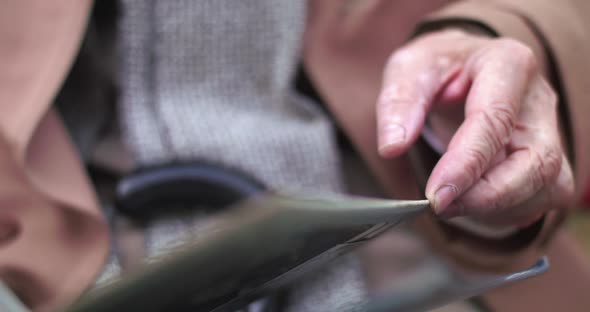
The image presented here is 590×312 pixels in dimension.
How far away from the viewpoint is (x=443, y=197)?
13.9 inches

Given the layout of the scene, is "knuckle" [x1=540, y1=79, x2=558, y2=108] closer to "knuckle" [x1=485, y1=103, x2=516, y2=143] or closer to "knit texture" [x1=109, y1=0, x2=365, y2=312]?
"knuckle" [x1=485, y1=103, x2=516, y2=143]

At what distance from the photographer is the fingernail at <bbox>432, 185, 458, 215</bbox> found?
35 centimetres

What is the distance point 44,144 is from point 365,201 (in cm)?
40

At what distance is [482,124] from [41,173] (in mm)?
404

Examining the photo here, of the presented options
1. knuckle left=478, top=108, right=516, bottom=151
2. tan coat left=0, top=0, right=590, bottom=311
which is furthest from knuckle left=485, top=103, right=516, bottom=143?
tan coat left=0, top=0, right=590, bottom=311

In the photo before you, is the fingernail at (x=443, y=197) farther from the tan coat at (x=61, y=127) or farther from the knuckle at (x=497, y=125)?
the tan coat at (x=61, y=127)

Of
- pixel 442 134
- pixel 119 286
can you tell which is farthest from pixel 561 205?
pixel 119 286

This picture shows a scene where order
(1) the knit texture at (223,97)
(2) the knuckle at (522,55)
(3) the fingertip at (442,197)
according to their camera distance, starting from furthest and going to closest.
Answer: (1) the knit texture at (223,97) < (2) the knuckle at (522,55) < (3) the fingertip at (442,197)

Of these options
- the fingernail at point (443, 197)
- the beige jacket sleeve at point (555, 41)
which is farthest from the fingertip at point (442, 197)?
the beige jacket sleeve at point (555, 41)

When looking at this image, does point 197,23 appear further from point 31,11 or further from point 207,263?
point 207,263

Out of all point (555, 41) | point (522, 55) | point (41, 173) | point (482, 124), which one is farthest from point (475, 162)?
point (41, 173)

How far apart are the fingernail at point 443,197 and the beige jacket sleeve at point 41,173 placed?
328mm

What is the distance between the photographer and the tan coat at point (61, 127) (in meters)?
0.52

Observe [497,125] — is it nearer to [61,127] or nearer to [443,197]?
[443,197]
